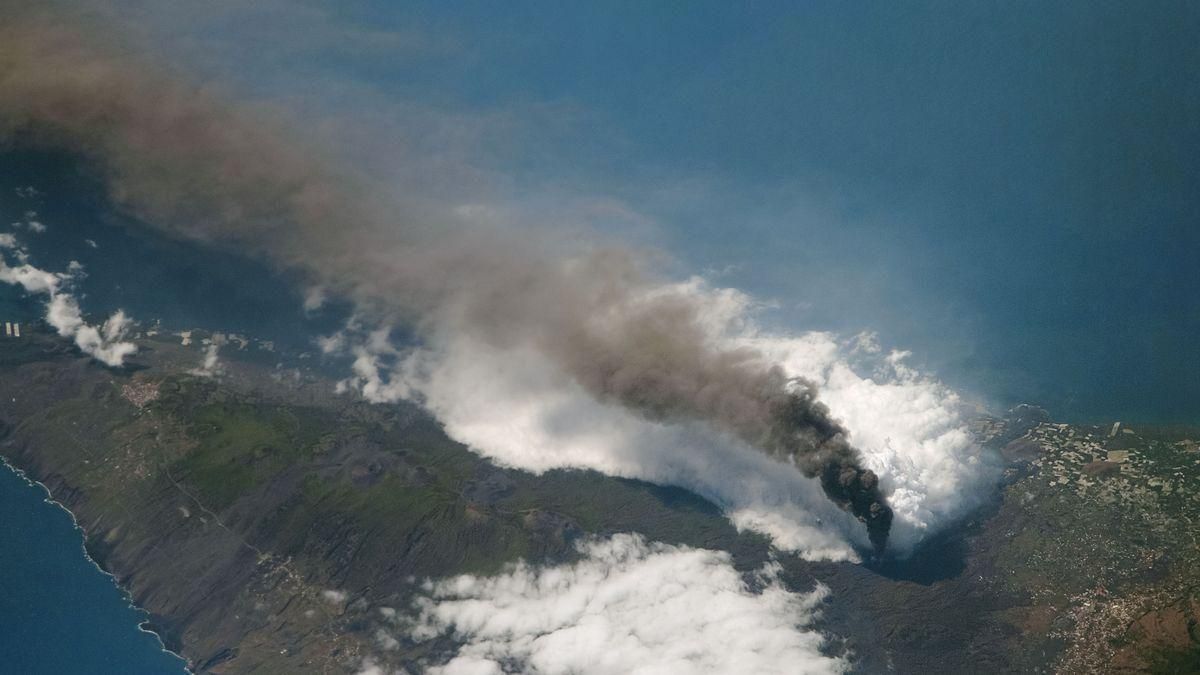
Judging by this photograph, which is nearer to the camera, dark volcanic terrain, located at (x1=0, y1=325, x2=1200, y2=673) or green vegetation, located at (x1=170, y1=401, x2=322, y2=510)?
dark volcanic terrain, located at (x1=0, y1=325, x2=1200, y2=673)

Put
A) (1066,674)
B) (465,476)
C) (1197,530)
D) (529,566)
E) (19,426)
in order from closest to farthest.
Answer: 1. (1066,674)
2. (1197,530)
3. (19,426)
4. (529,566)
5. (465,476)

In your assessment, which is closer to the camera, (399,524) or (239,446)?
(239,446)

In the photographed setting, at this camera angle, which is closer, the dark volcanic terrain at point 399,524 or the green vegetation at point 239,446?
the dark volcanic terrain at point 399,524

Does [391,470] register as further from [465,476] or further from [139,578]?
[139,578]

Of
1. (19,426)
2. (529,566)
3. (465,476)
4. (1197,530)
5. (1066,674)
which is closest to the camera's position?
(1066,674)

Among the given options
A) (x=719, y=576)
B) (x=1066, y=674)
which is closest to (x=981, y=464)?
(x=1066, y=674)

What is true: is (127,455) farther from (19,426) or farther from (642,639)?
(642,639)

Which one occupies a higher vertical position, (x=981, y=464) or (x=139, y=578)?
(x=981, y=464)

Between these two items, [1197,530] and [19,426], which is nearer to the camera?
[1197,530]

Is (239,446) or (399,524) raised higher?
(239,446)

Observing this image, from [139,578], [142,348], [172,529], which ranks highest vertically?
[142,348]
